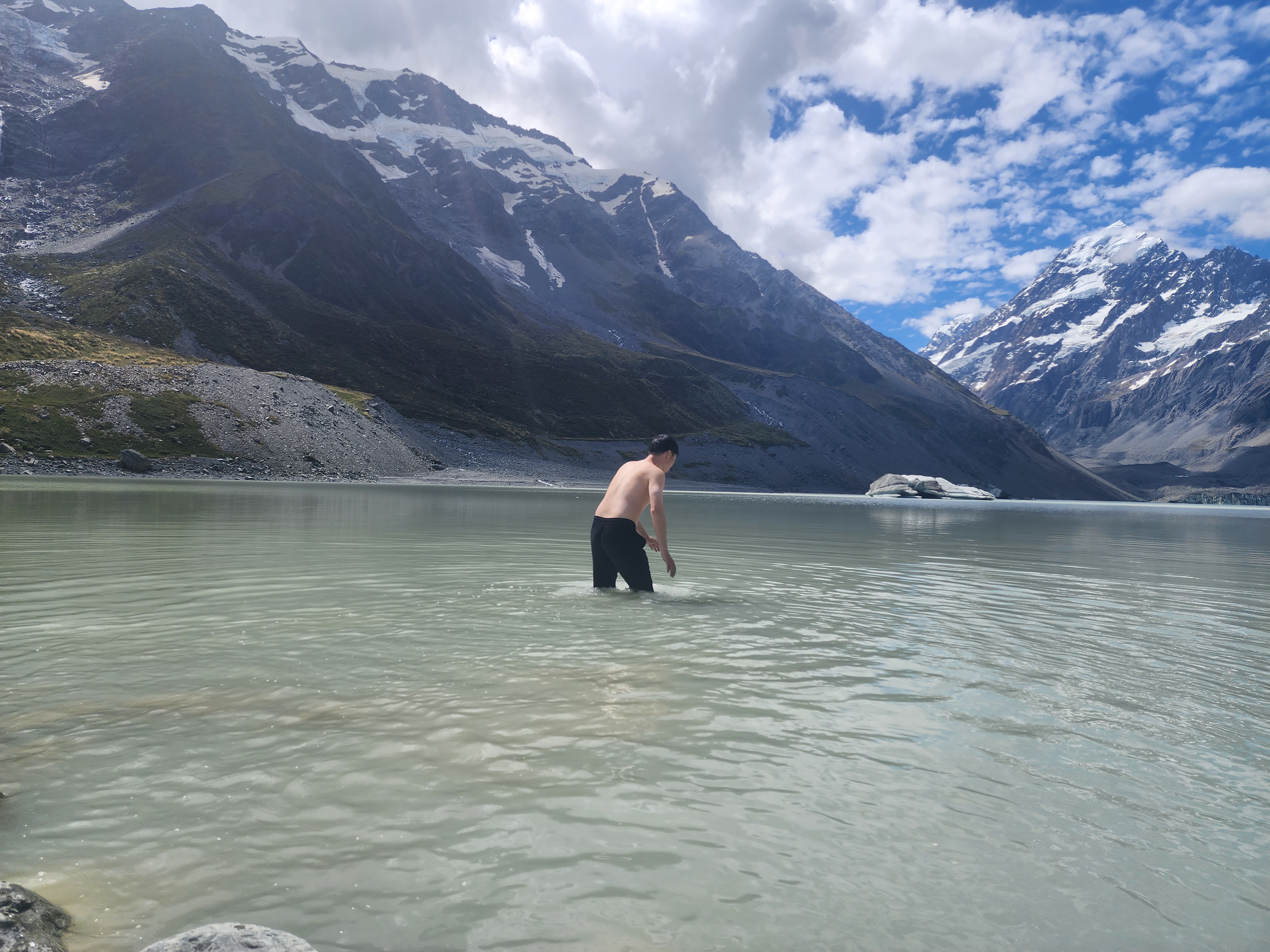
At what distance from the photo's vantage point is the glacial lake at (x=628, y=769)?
12.5ft

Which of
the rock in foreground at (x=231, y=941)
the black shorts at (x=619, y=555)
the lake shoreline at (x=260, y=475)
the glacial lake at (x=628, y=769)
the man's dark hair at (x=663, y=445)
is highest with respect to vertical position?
the lake shoreline at (x=260, y=475)

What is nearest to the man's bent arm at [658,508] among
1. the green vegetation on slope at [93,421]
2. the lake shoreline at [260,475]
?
the lake shoreline at [260,475]

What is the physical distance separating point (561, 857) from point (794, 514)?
173 ft

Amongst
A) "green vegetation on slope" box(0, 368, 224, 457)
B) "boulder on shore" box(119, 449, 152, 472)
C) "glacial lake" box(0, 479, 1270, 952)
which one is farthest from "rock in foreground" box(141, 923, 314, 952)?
"green vegetation on slope" box(0, 368, 224, 457)

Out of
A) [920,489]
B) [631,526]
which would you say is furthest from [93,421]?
[920,489]

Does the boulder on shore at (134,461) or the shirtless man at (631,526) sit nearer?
the shirtless man at (631,526)

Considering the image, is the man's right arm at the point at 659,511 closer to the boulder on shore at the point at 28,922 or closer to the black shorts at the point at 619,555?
the black shorts at the point at 619,555

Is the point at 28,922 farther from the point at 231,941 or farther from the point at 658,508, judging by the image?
the point at 658,508

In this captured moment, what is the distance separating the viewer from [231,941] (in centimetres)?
305

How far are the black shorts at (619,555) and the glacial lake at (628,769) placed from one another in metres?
0.48

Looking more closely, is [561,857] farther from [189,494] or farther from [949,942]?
[189,494]

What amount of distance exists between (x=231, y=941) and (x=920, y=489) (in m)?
149

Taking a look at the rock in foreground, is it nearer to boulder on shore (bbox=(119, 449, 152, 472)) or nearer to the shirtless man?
the shirtless man

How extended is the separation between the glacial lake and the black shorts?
1.56 feet
